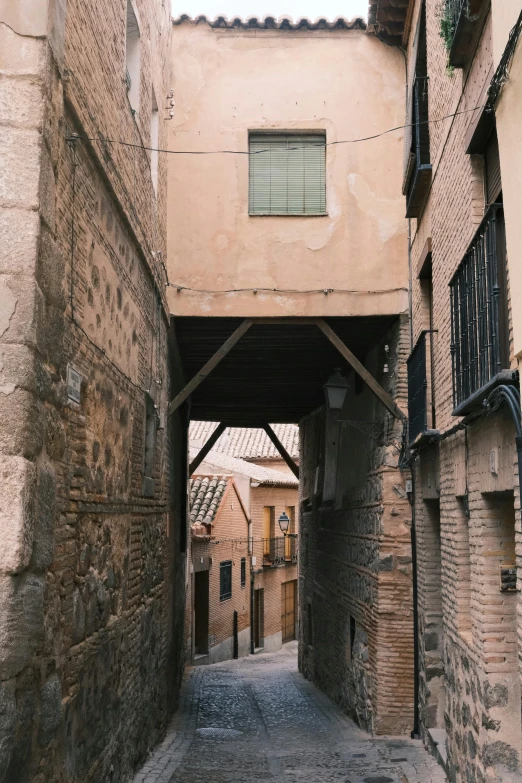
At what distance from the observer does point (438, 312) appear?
756 centimetres

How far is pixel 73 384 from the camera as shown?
493 centimetres

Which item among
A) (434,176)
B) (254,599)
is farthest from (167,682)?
(254,599)

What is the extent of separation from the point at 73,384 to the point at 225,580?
1889 centimetres

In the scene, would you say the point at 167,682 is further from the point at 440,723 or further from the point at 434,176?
the point at 434,176

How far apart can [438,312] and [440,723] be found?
4.02 meters

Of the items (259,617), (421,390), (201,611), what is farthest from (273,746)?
(259,617)

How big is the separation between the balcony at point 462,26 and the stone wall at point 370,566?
13.6 ft

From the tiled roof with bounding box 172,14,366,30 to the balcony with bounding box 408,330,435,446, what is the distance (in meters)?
4.50

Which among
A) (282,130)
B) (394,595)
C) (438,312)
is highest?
(282,130)

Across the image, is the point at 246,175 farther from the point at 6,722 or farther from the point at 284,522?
the point at 284,522

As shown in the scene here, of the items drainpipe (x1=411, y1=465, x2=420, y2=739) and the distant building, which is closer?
drainpipe (x1=411, y1=465, x2=420, y2=739)

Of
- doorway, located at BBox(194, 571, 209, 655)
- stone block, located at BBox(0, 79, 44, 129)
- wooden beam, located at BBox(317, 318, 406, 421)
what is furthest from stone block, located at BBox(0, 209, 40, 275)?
doorway, located at BBox(194, 571, 209, 655)

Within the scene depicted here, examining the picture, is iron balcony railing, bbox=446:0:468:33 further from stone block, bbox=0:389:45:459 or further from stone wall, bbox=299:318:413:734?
stone wall, bbox=299:318:413:734

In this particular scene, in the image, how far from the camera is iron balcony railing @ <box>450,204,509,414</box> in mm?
4734
